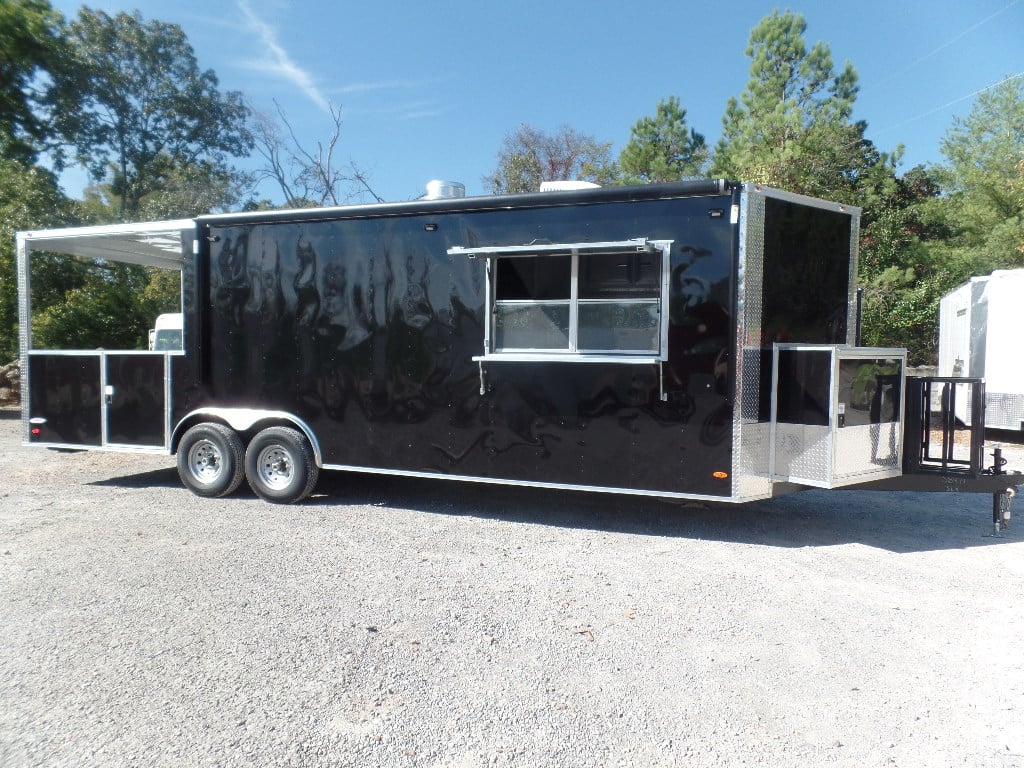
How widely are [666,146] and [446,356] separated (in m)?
21.6

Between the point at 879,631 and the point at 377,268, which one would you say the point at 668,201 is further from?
the point at 879,631

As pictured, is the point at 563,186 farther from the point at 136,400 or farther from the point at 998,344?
the point at 998,344

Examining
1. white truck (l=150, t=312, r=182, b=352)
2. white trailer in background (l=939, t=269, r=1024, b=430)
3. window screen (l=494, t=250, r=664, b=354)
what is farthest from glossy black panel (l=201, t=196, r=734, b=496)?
white trailer in background (l=939, t=269, r=1024, b=430)

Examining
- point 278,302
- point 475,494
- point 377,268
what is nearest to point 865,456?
point 475,494

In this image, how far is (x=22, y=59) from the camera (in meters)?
18.9

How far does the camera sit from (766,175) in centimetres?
1602

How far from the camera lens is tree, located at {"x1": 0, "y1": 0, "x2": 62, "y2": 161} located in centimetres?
1828

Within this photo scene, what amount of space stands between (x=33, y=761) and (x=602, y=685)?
2.25m

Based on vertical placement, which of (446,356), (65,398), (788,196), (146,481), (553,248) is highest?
(788,196)

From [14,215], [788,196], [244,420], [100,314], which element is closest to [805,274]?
[788,196]

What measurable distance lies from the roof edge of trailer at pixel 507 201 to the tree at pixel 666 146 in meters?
20.1

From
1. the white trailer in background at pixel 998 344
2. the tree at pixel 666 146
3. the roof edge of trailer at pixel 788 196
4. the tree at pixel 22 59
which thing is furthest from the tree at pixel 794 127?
the tree at pixel 22 59

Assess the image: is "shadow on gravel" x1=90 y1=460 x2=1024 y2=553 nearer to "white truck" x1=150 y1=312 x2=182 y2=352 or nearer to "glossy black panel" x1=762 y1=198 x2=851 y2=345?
"glossy black panel" x1=762 y1=198 x2=851 y2=345

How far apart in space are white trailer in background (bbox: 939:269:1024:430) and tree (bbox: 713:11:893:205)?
5863 mm
